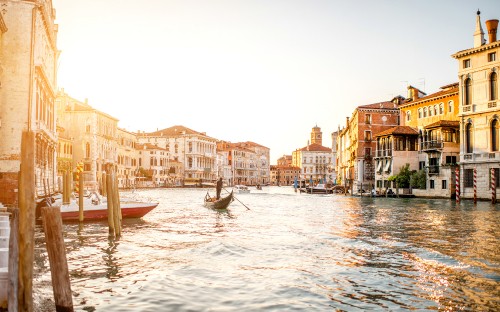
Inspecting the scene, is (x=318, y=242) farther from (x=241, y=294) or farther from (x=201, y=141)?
(x=201, y=141)

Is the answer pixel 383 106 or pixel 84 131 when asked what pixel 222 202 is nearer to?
pixel 383 106

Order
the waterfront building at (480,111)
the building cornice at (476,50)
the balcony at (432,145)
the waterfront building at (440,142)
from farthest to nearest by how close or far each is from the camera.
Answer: the balcony at (432,145) → the waterfront building at (440,142) → the waterfront building at (480,111) → the building cornice at (476,50)

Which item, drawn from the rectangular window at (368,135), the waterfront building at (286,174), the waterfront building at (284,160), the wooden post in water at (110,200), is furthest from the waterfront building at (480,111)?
the waterfront building at (284,160)

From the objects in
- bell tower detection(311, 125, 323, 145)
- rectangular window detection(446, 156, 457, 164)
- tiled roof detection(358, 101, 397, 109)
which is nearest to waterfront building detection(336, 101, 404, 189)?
tiled roof detection(358, 101, 397, 109)

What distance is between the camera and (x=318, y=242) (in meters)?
11.0

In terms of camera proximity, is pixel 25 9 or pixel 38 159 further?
pixel 38 159

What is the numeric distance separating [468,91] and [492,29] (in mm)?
3865

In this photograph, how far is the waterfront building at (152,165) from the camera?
6544cm

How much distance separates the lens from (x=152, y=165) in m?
67.1

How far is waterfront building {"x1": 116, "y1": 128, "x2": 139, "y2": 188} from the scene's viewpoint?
5597 centimetres

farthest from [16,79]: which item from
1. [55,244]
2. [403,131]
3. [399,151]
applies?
[403,131]

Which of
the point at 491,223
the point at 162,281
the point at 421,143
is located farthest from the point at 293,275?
the point at 421,143

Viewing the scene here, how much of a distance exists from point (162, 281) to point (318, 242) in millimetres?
4971

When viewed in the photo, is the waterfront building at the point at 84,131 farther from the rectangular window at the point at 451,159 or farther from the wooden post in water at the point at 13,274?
the wooden post in water at the point at 13,274
